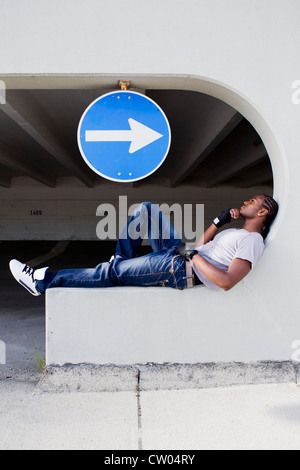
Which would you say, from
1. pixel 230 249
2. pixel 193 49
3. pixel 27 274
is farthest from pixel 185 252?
pixel 193 49

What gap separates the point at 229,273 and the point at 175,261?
0.45 metres

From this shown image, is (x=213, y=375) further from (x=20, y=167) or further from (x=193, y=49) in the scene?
(x=20, y=167)

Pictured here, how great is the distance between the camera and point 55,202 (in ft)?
57.5

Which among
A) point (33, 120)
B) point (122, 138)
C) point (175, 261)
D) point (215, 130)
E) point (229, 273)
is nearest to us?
point (229, 273)

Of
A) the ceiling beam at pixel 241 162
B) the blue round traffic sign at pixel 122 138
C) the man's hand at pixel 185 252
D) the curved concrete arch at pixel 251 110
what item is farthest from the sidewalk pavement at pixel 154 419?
the ceiling beam at pixel 241 162

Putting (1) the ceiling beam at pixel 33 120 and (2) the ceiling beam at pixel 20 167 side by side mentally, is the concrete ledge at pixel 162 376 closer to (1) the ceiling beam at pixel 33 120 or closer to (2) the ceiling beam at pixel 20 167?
(1) the ceiling beam at pixel 33 120

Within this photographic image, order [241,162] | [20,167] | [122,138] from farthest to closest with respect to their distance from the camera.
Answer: [20,167] → [241,162] → [122,138]

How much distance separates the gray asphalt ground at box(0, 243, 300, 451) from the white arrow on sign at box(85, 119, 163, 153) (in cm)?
178

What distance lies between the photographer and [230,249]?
2.99 m

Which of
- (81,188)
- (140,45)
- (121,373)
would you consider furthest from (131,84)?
(81,188)

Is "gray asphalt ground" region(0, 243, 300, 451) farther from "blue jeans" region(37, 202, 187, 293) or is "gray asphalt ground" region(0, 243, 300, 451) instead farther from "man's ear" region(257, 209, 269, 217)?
"man's ear" region(257, 209, 269, 217)

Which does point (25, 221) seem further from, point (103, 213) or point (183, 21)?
point (183, 21)

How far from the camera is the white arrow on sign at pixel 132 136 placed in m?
2.91

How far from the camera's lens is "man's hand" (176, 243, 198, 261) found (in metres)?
2.94
